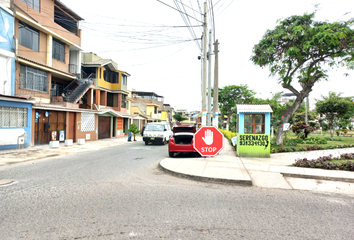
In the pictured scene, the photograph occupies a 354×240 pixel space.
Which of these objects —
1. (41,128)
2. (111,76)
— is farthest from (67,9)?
(41,128)

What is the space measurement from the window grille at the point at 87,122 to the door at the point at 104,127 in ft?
6.07

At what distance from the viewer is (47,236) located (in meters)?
3.42

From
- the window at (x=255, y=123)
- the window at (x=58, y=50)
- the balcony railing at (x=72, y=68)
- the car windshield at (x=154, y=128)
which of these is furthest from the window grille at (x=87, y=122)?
the window at (x=255, y=123)

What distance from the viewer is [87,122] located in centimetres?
2370

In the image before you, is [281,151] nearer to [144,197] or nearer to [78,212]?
[144,197]

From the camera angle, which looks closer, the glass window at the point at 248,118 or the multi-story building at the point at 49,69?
the glass window at the point at 248,118

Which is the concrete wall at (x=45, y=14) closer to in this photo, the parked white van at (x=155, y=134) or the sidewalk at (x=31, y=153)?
the sidewalk at (x=31, y=153)

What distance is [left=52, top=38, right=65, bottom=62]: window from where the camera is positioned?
20.8 meters

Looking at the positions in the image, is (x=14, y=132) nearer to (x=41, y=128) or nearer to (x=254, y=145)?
(x=41, y=128)

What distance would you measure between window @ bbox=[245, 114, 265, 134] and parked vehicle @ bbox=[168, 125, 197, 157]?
282cm

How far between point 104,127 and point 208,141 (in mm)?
20180

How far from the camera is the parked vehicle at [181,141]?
11.3 m

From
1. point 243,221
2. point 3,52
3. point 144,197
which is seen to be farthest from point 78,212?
point 3,52

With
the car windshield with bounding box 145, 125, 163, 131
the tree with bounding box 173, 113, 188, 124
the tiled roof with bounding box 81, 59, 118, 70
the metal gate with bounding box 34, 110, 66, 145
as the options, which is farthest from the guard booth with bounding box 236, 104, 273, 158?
the tree with bounding box 173, 113, 188, 124
